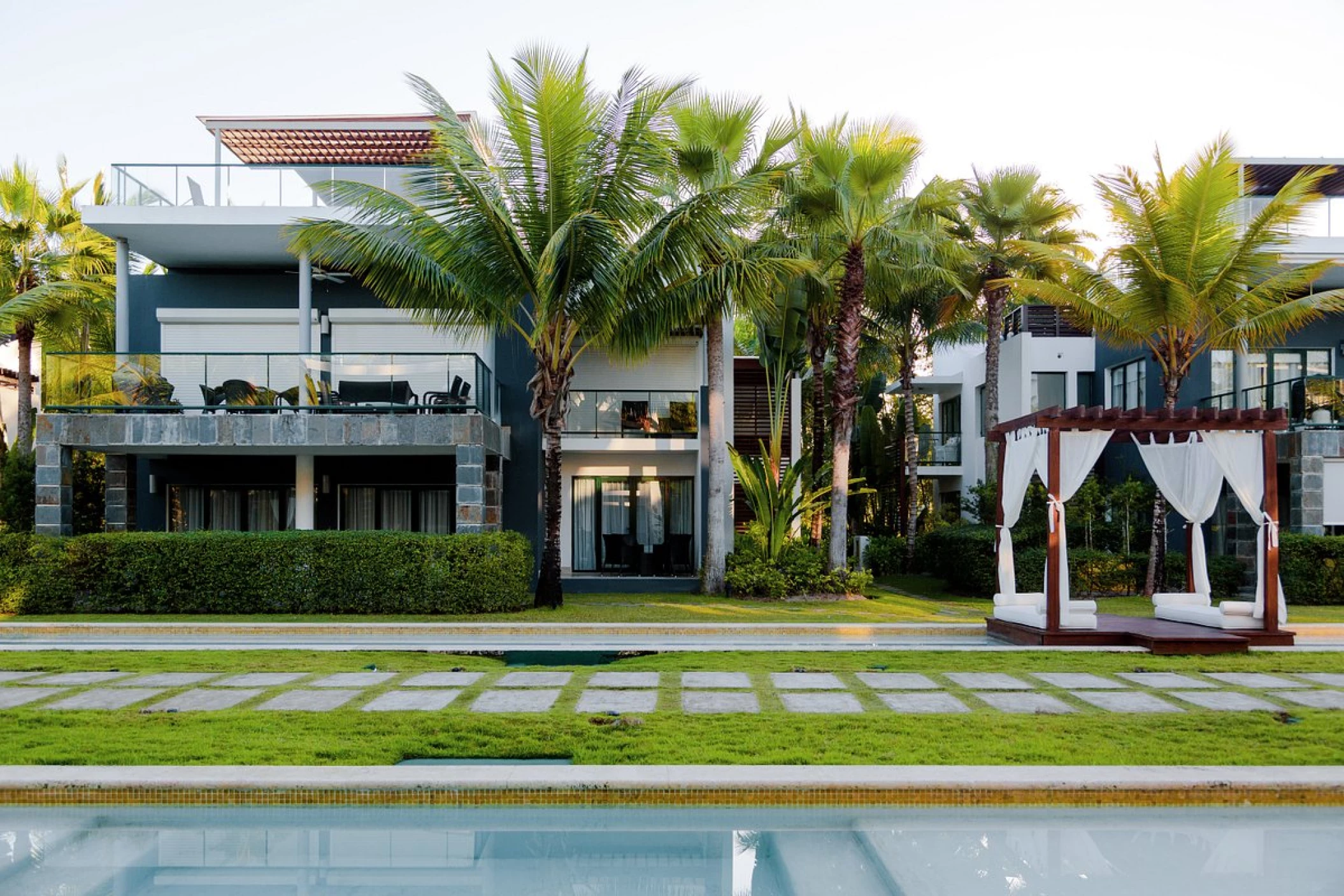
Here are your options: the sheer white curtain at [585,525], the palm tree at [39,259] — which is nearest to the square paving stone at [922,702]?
the sheer white curtain at [585,525]

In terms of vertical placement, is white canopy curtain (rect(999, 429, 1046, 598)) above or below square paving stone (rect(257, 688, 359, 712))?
above

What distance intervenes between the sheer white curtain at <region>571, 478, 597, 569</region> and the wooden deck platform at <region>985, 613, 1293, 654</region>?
10.2m

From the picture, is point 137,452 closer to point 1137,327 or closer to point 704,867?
point 704,867

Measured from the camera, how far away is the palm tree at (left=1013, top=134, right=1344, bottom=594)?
16375 mm

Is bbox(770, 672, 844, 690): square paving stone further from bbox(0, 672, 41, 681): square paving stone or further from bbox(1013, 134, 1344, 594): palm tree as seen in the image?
bbox(1013, 134, 1344, 594): palm tree

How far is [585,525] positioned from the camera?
2180cm

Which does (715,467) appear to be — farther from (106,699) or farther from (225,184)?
(106,699)

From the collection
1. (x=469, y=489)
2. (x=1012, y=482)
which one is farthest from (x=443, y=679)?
(x=1012, y=482)

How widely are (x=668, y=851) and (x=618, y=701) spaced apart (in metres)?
3.03

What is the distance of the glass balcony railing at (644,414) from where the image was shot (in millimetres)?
20562

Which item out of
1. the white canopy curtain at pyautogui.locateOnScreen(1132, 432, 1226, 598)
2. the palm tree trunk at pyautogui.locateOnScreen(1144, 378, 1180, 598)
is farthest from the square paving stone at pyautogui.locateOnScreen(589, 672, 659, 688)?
the palm tree trunk at pyautogui.locateOnScreen(1144, 378, 1180, 598)

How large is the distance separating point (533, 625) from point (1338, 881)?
33.7 feet

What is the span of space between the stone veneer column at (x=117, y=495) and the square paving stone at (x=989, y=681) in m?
14.4

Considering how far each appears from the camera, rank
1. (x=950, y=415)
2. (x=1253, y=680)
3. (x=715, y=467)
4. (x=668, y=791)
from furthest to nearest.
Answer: (x=950, y=415) < (x=715, y=467) < (x=1253, y=680) < (x=668, y=791)
